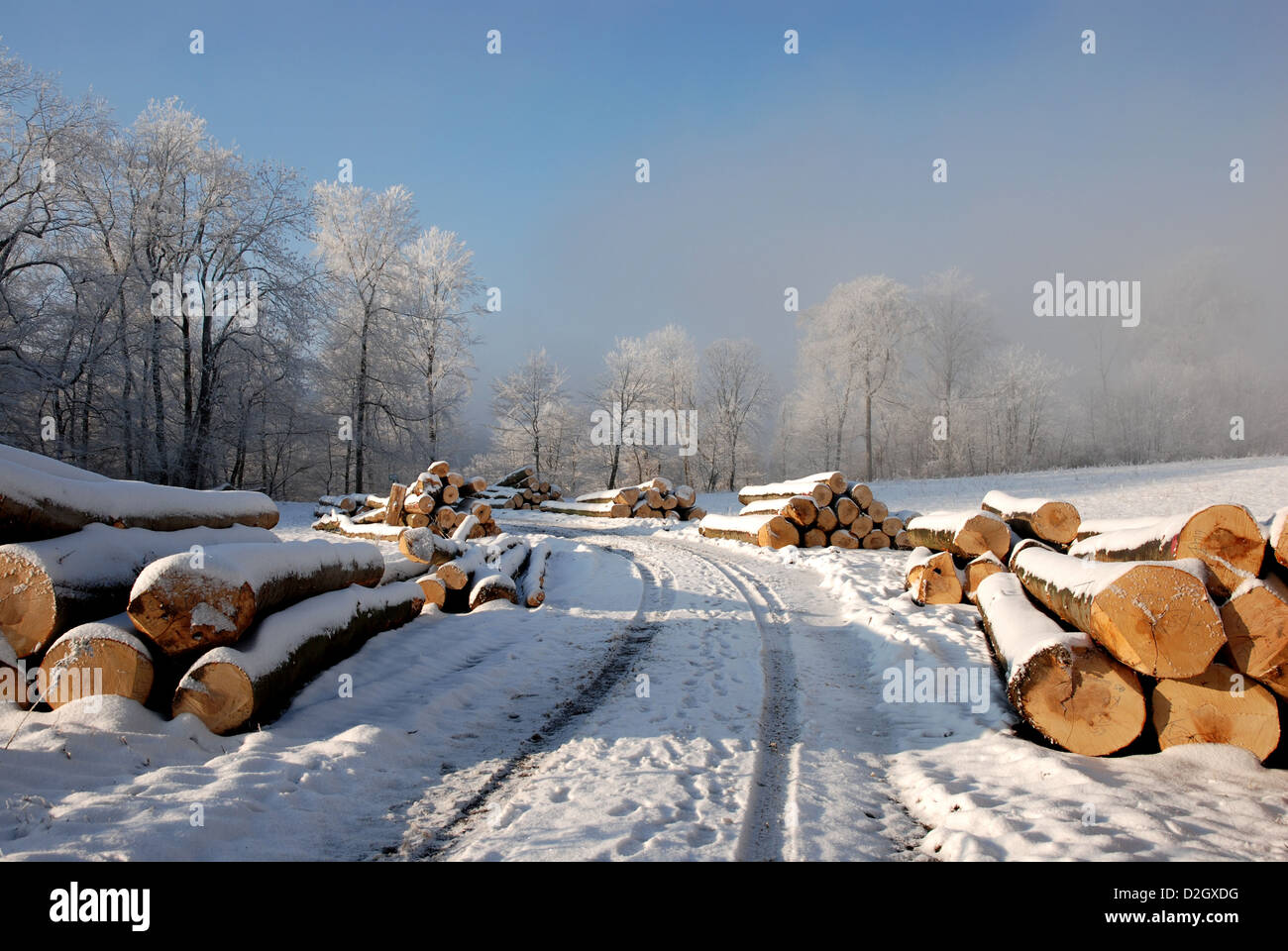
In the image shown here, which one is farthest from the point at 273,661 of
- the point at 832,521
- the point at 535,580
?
the point at 832,521

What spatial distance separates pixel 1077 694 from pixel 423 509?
51.6ft

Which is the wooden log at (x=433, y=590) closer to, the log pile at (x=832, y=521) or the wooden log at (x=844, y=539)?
the log pile at (x=832, y=521)

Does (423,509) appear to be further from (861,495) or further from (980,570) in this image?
(980,570)

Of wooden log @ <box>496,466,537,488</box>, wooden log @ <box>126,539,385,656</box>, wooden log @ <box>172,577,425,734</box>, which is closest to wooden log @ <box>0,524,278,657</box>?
wooden log @ <box>126,539,385,656</box>

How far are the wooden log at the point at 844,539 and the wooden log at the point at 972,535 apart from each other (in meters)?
4.46

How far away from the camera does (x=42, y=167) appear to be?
1852 cm

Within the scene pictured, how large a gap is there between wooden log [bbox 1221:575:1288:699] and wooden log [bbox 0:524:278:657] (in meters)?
7.58

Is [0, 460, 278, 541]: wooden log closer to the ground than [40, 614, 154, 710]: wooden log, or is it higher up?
higher up

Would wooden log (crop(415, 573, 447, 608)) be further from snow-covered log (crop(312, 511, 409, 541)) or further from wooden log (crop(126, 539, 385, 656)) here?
snow-covered log (crop(312, 511, 409, 541))

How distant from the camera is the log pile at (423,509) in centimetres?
1650

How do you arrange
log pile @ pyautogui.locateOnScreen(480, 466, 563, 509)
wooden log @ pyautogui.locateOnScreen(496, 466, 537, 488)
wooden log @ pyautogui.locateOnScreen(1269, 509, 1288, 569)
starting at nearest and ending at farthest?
wooden log @ pyautogui.locateOnScreen(1269, 509, 1288, 569)
log pile @ pyautogui.locateOnScreen(480, 466, 563, 509)
wooden log @ pyautogui.locateOnScreen(496, 466, 537, 488)

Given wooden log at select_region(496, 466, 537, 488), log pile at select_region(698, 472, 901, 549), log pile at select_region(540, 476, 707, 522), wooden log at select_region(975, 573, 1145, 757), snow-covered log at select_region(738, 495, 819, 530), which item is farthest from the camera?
wooden log at select_region(496, 466, 537, 488)

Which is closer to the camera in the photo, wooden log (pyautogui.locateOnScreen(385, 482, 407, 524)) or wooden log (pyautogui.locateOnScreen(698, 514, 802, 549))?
wooden log (pyautogui.locateOnScreen(698, 514, 802, 549))

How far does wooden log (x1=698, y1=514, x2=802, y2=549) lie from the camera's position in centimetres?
1333
